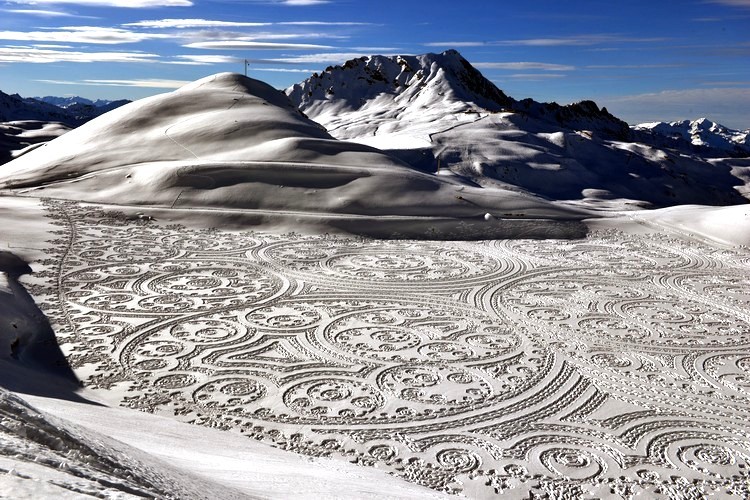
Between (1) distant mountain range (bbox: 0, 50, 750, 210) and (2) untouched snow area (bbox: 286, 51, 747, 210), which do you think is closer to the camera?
(1) distant mountain range (bbox: 0, 50, 750, 210)

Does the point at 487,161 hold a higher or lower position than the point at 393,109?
lower

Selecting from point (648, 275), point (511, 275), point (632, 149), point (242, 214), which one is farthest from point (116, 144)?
point (632, 149)

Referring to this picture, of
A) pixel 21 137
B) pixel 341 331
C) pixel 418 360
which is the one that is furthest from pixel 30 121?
pixel 418 360

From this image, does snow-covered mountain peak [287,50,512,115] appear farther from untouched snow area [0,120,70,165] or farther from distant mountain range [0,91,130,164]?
distant mountain range [0,91,130,164]

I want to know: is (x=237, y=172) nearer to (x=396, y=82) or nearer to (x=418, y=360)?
(x=418, y=360)

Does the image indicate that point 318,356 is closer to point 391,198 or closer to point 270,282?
point 270,282

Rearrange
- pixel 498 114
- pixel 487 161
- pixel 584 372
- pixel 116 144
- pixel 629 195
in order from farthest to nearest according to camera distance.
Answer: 1. pixel 498 114
2. pixel 629 195
3. pixel 487 161
4. pixel 116 144
5. pixel 584 372

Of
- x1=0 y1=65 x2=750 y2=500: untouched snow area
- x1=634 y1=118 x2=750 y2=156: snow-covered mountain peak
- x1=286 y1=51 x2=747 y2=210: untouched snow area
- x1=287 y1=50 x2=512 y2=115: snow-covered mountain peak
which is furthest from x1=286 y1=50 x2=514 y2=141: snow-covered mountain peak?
x1=634 y1=118 x2=750 y2=156: snow-covered mountain peak

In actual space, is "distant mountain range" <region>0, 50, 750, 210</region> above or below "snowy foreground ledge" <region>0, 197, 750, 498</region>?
above
